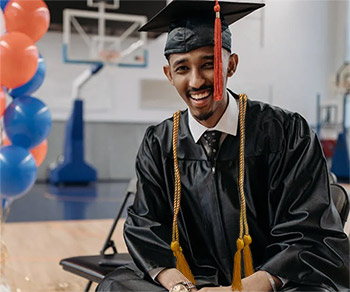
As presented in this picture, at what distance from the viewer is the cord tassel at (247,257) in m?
1.68

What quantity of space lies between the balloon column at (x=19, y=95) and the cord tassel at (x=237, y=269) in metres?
1.90

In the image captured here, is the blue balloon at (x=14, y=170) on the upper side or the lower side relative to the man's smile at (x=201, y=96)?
lower

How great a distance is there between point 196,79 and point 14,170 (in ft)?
6.29

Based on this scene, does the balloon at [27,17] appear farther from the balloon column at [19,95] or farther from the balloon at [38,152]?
the balloon at [38,152]

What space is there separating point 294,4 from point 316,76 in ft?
6.12

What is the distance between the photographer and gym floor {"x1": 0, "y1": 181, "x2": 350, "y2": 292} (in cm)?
354

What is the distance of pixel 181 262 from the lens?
1.76m

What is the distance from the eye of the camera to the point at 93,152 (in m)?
11.2

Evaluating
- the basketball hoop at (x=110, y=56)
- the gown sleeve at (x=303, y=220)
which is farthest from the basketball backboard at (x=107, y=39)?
the gown sleeve at (x=303, y=220)

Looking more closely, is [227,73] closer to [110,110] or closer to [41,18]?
[41,18]

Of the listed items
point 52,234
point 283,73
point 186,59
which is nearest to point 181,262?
point 186,59

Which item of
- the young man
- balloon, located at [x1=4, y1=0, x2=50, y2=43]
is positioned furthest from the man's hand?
balloon, located at [x1=4, y1=0, x2=50, y2=43]

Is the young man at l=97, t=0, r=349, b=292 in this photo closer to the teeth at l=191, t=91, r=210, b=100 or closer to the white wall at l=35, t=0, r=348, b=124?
the teeth at l=191, t=91, r=210, b=100

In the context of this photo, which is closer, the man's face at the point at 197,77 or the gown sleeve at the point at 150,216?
the man's face at the point at 197,77
